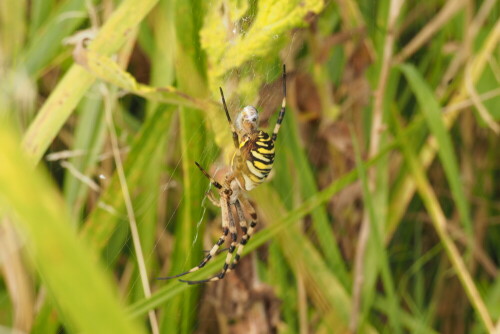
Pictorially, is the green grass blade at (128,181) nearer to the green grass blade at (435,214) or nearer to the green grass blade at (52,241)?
the green grass blade at (435,214)

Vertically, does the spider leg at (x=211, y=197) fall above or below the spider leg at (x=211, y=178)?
below

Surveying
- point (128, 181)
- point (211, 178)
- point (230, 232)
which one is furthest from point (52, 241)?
point (230, 232)

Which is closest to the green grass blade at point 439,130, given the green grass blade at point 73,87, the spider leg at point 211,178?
the spider leg at point 211,178

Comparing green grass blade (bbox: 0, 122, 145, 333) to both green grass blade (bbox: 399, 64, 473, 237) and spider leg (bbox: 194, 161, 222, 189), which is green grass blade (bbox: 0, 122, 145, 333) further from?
green grass blade (bbox: 399, 64, 473, 237)

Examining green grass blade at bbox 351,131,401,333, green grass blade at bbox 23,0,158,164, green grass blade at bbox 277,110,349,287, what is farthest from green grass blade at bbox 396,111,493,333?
green grass blade at bbox 23,0,158,164

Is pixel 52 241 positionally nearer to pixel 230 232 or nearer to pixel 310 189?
pixel 230 232

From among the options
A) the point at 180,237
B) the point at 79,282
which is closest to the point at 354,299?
the point at 180,237
